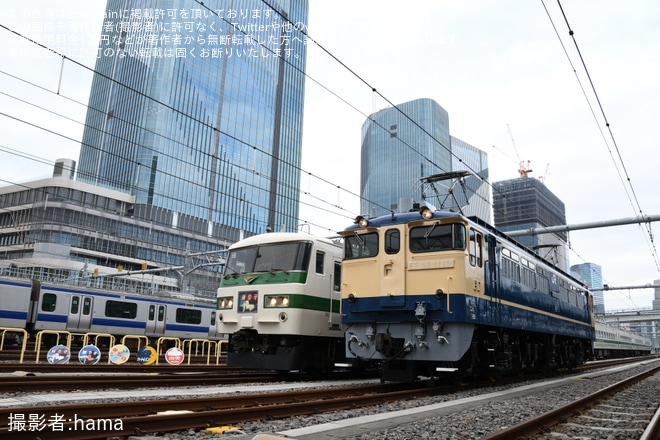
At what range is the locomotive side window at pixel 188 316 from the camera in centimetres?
2903

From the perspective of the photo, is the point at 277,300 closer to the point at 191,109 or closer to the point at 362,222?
the point at 362,222

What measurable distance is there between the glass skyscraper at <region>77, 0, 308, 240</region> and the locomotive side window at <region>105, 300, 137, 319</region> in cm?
Result: 4952

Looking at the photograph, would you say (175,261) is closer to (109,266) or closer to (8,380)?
(109,266)

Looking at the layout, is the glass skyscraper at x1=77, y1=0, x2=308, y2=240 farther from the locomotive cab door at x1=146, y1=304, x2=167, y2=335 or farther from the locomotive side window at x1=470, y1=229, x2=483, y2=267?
the locomotive side window at x1=470, y1=229, x2=483, y2=267

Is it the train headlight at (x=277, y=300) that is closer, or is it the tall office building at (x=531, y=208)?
the train headlight at (x=277, y=300)

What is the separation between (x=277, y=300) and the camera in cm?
1173

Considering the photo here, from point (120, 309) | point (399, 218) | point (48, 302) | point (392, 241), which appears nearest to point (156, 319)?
point (120, 309)

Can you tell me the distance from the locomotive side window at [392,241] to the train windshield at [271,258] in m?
2.03

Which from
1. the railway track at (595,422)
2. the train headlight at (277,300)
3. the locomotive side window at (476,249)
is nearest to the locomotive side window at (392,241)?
the locomotive side window at (476,249)

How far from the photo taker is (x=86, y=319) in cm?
2497

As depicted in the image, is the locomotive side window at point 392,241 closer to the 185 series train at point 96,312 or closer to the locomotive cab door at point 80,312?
the 185 series train at point 96,312

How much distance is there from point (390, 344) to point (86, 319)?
20.0m

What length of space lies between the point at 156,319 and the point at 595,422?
24838 millimetres

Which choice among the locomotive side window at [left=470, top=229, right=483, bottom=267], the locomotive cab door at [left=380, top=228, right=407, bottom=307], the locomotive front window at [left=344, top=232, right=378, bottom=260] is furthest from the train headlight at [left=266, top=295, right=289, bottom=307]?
the locomotive side window at [left=470, top=229, right=483, bottom=267]
